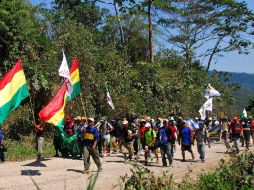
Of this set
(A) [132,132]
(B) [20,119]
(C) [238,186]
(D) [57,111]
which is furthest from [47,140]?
(C) [238,186]

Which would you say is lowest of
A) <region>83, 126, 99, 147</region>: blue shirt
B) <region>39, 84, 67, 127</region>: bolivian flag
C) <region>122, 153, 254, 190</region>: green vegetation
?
<region>122, 153, 254, 190</region>: green vegetation

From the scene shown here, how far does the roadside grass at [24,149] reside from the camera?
17844 mm

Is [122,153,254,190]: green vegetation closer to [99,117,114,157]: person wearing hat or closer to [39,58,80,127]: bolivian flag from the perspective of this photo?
[39,58,80,127]: bolivian flag

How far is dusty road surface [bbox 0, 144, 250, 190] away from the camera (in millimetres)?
12684

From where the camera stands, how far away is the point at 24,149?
1939 centimetres

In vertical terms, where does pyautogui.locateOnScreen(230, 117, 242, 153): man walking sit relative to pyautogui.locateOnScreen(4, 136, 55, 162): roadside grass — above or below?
above

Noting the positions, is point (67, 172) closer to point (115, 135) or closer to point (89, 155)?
point (89, 155)

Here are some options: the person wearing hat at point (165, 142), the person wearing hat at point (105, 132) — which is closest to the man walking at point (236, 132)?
the person wearing hat at point (165, 142)

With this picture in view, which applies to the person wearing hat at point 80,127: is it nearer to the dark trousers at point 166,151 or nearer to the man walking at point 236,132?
the dark trousers at point 166,151

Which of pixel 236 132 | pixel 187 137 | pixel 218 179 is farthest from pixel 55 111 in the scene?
pixel 236 132

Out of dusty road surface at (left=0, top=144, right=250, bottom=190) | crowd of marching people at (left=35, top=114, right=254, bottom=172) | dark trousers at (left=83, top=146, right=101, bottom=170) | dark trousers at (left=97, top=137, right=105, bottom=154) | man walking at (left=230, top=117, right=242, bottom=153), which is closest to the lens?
dusty road surface at (left=0, top=144, right=250, bottom=190)

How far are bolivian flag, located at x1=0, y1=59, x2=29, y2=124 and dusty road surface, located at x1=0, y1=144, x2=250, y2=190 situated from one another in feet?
5.89

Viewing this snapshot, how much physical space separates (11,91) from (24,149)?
6634 millimetres

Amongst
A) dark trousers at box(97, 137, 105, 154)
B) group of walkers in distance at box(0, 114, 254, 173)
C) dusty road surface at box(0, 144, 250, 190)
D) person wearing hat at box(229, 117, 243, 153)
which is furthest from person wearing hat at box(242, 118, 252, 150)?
dark trousers at box(97, 137, 105, 154)
